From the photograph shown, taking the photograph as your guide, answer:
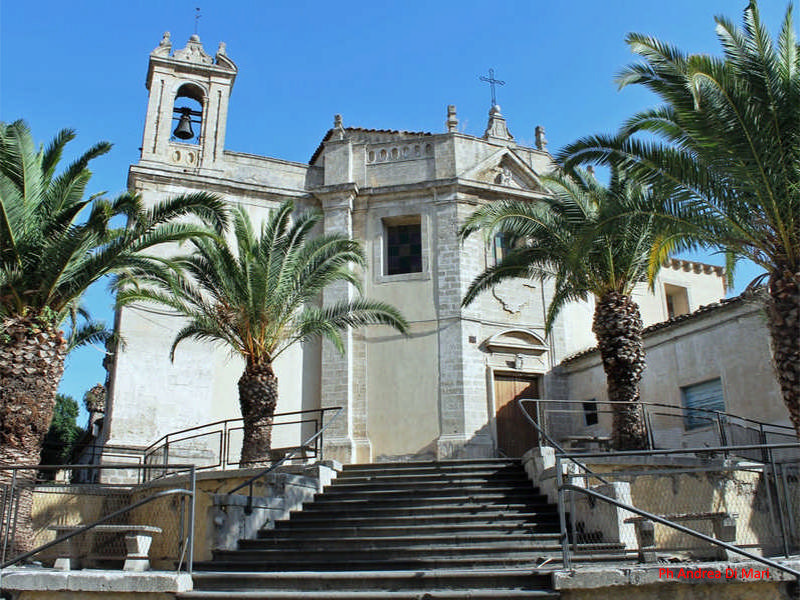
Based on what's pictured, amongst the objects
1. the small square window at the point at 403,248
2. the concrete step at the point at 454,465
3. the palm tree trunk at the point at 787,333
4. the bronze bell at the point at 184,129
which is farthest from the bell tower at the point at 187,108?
the palm tree trunk at the point at 787,333

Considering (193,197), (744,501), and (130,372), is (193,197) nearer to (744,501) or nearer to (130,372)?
(130,372)

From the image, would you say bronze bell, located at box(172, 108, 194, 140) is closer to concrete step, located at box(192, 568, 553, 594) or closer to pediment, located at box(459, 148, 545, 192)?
pediment, located at box(459, 148, 545, 192)

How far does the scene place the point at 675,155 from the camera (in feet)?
38.5

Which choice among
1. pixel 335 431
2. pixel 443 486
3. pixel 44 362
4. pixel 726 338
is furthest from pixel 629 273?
pixel 44 362

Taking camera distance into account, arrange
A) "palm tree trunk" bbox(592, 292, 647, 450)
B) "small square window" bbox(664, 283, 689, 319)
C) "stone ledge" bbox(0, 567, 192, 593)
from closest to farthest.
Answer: "stone ledge" bbox(0, 567, 192, 593) < "palm tree trunk" bbox(592, 292, 647, 450) < "small square window" bbox(664, 283, 689, 319)

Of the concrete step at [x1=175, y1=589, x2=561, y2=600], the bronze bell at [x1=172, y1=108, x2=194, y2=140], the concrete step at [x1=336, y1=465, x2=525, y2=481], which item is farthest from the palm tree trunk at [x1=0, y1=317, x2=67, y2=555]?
the bronze bell at [x1=172, y1=108, x2=194, y2=140]

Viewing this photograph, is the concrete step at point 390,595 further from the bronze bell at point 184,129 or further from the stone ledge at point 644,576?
the bronze bell at point 184,129

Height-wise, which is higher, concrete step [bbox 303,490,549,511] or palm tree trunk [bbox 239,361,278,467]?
palm tree trunk [bbox 239,361,278,467]

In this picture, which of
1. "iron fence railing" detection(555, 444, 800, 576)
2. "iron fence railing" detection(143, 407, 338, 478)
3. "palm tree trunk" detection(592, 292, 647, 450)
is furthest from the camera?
"iron fence railing" detection(143, 407, 338, 478)

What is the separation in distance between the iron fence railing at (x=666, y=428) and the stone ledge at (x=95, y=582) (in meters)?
6.08

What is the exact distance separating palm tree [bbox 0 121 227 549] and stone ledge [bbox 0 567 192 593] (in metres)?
3.34

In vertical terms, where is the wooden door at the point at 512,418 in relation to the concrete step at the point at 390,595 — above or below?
above

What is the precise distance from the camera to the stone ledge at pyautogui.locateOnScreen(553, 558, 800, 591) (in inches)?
Answer: 312

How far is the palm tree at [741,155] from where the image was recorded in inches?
428
